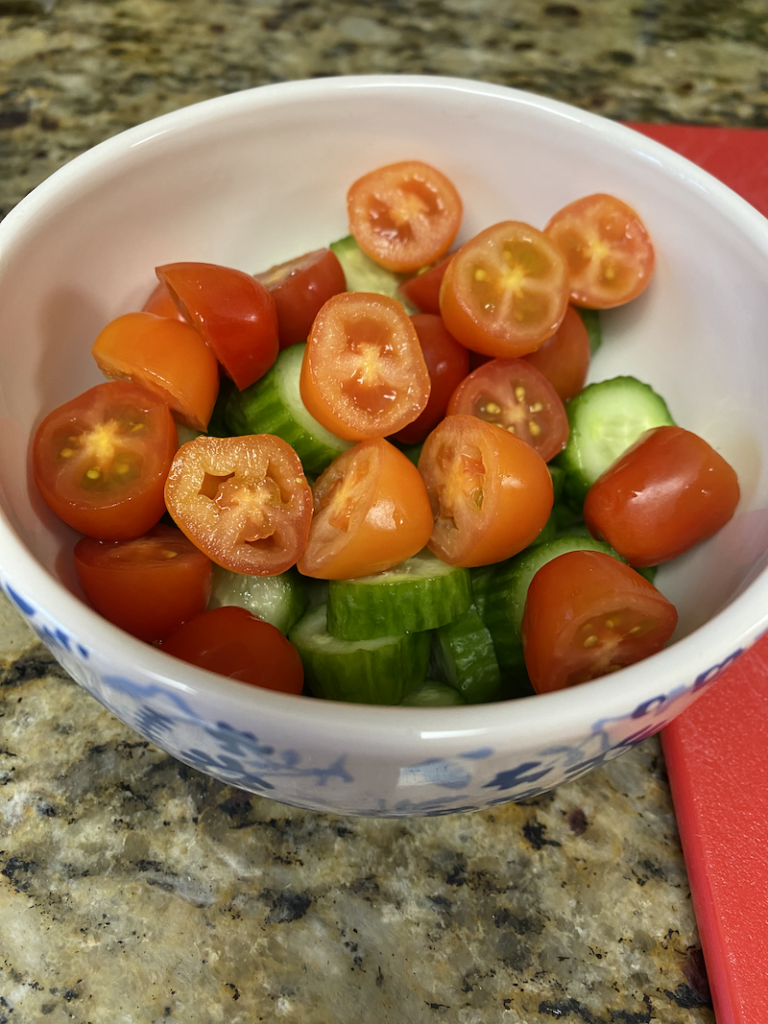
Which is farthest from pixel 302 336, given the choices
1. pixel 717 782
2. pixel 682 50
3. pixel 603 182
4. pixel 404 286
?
pixel 682 50

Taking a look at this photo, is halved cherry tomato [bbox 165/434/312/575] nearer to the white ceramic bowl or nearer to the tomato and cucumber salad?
the tomato and cucumber salad

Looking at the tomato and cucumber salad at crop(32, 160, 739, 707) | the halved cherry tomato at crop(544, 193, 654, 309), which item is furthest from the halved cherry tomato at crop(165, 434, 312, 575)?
the halved cherry tomato at crop(544, 193, 654, 309)

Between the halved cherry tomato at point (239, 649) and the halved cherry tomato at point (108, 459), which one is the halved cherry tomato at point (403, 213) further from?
the halved cherry tomato at point (239, 649)

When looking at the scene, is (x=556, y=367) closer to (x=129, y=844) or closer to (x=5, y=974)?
(x=129, y=844)

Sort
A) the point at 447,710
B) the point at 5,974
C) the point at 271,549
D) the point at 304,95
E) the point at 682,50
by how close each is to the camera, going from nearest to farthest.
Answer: the point at 447,710 → the point at 5,974 → the point at 271,549 → the point at 304,95 → the point at 682,50

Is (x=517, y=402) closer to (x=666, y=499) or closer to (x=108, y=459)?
(x=666, y=499)

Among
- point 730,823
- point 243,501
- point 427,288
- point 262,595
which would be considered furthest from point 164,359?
point 730,823
